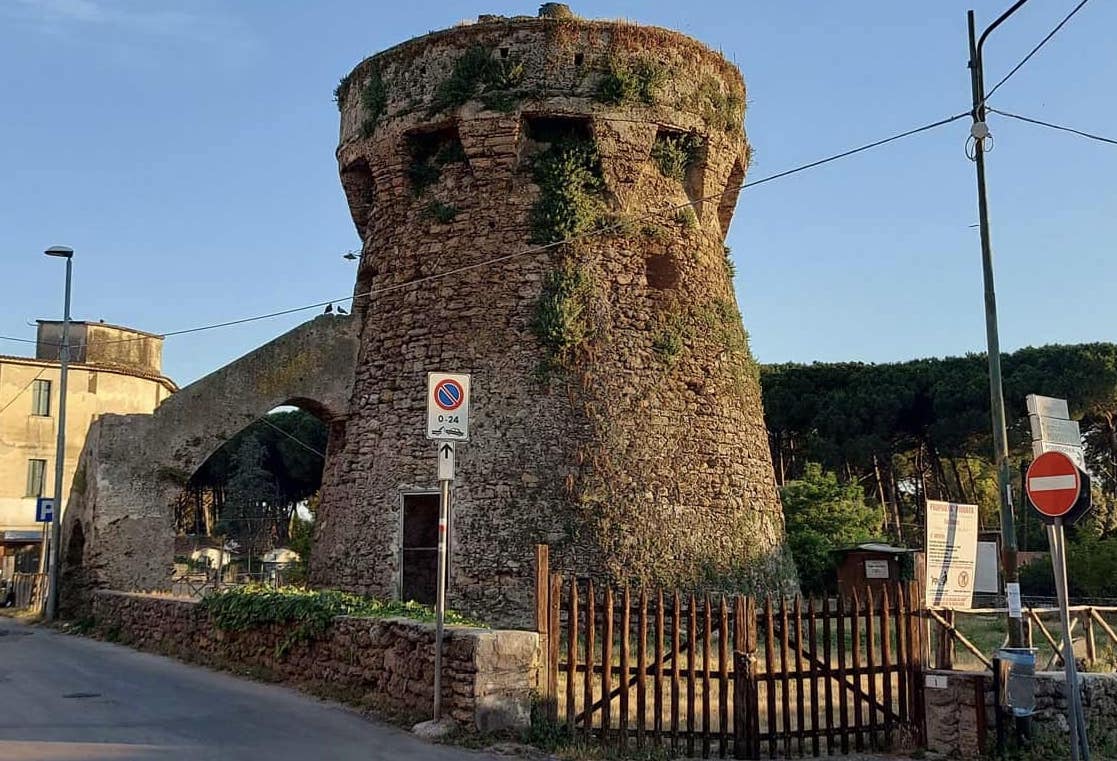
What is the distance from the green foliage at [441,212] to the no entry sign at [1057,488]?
33.9ft

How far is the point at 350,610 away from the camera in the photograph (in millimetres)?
11102

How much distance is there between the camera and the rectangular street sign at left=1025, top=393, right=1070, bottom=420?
936 centimetres

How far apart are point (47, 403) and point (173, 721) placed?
37456 millimetres

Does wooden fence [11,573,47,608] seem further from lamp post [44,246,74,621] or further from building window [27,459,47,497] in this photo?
building window [27,459,47,497]

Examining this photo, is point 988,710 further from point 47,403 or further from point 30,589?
point 47,403

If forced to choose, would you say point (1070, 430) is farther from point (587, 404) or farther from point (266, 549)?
point (266, 549)

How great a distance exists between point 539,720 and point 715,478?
7.78m

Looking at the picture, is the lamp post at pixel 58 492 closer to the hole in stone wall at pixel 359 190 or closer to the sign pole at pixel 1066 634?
the hole in stone wall at pixel 359 190

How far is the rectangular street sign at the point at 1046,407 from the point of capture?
9.36 metres

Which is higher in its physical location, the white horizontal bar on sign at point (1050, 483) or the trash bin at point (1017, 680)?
the white horizontal bar on sign at point (1050, 483)

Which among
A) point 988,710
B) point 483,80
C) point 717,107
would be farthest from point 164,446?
point 988,710

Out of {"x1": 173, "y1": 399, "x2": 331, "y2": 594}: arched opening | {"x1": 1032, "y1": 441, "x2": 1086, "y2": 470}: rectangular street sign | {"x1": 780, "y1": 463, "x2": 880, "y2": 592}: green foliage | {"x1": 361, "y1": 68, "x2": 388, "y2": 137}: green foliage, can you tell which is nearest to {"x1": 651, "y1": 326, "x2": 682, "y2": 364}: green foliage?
{"x1": 361, "y1": 68, "x2": 388, "y2": 137}: green foliage

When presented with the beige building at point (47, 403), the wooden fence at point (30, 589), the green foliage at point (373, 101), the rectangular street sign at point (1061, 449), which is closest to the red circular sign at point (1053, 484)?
the rectangular street sign at point (1061, 449)

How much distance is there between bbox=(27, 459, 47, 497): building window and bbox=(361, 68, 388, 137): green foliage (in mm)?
31051
